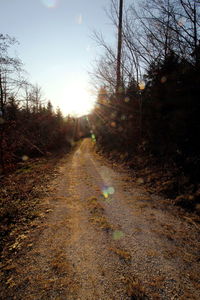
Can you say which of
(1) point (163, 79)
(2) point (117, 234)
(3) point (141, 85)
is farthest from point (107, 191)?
(3) point (141, 85)

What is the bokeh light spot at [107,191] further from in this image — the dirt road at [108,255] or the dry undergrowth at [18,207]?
the dry undergrowth at [18,207]

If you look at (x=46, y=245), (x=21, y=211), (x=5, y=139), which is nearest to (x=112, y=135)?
(x=5, y=139)

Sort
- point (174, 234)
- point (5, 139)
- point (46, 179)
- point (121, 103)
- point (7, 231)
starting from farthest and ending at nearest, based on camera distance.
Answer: point (121, 103) < point (46, 179) < point (5, 139) < point (7, 231) < point (174, 234)

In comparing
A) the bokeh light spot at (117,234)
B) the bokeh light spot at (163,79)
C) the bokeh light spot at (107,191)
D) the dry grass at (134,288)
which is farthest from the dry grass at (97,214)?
the bokeh light spot at (163,79)

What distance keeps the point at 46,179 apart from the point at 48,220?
418 cm

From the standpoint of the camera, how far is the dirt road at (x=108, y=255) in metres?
2.46

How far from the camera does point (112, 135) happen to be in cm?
1642

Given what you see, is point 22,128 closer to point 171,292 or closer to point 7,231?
point 7,231

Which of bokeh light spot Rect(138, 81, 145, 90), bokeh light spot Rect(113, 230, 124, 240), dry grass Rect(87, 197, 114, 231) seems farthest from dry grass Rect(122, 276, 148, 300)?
bokeh light spot Rect(138, 81, 145, 90)

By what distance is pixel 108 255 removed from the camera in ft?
10.4

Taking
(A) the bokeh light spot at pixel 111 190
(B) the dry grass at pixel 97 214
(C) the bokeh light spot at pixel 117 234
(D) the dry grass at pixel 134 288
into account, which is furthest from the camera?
(A) the bokeh light spot at pixel 111 190

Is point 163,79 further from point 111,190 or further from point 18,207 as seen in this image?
point 18,207

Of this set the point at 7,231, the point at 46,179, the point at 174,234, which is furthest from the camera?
the point at 46,179

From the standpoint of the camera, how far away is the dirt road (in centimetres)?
246
